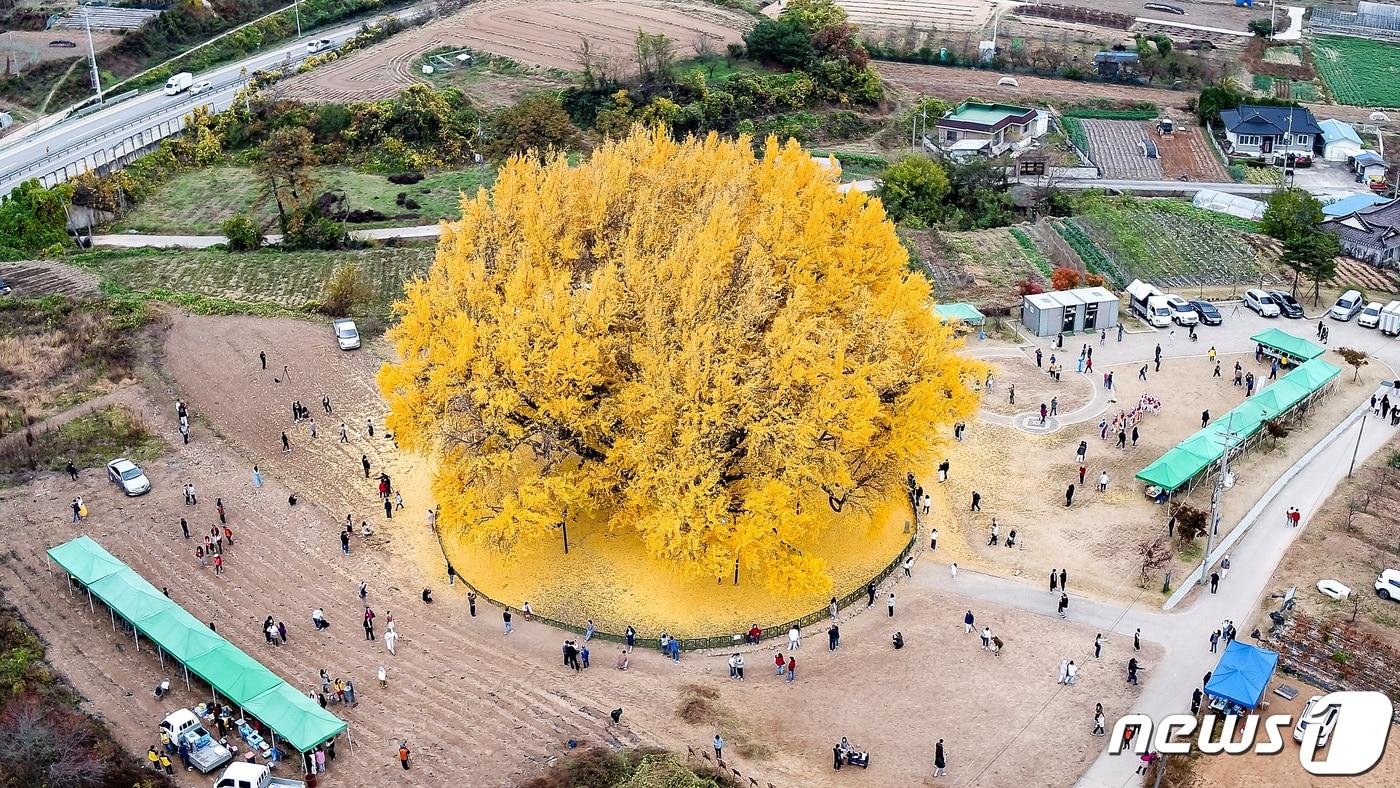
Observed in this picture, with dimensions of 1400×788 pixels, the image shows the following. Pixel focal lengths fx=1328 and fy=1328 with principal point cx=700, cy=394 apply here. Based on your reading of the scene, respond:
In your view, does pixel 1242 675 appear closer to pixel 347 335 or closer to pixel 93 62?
pixel 347 335

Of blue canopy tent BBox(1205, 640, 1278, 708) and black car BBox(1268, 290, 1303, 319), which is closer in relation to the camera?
blue canopy tent BBox(1205, 640, 1278, 708)

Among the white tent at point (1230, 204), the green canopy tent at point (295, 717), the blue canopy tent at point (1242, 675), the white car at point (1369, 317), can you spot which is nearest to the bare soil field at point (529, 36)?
the white tent at point (1230, 204)

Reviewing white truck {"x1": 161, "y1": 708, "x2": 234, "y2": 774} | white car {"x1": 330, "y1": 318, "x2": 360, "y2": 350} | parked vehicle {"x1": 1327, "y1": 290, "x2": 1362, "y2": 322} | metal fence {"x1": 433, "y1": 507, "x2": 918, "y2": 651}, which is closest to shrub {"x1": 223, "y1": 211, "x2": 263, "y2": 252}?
white car {"x1": 330, "y1": 318, "x2": 360, "y2": 350}

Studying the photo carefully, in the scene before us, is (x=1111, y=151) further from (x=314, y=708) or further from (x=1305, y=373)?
(x=314, y=708)

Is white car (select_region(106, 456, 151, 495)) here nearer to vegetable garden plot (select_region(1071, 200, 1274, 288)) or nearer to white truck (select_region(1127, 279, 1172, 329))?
white truck (select_region(1127, 279, 1172, 329))

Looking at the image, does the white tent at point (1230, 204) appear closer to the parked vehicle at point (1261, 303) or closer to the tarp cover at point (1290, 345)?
the parked vehicle at point (1261, 303)

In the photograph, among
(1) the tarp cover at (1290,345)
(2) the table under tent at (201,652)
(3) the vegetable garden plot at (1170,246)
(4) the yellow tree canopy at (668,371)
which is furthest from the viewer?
(3) the vegetable garden plot at (1170,246)
